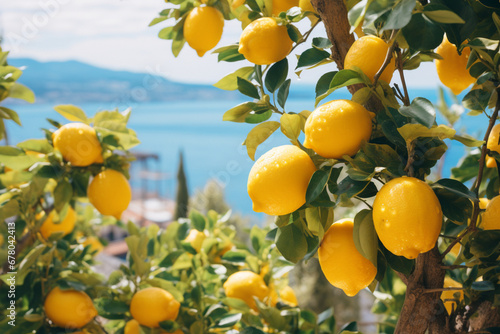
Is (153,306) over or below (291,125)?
below

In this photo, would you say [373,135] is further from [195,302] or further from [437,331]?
[195,302]

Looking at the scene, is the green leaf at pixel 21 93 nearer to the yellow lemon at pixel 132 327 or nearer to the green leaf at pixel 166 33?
the green leaf at pixel 166 33

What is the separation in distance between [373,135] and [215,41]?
0.98 feet

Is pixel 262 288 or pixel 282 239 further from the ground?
pixel 282 239

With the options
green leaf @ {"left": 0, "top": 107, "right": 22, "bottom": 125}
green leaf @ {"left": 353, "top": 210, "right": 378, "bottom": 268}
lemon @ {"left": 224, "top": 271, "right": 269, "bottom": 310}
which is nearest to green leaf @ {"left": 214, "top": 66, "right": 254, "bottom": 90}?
green leaf @ {"left": 353, "top": 210, "right": 378, "bottom": 268}

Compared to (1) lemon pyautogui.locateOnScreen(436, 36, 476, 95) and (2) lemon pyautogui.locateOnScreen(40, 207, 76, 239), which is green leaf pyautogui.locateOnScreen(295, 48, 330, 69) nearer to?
(1) lemon pyautogui.locateOnScreen(436, 36, 476, 95)

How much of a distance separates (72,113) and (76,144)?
→ 99mm

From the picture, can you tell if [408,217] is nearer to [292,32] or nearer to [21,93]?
[292,32]

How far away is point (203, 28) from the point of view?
576 mm

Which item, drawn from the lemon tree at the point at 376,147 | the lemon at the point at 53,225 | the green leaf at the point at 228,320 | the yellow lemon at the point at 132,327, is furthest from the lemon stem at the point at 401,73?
the lemon at the point at 53,225

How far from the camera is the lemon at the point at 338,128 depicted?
14.0 inches

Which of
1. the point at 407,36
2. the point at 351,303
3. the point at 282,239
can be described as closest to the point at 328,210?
the point at 282,239

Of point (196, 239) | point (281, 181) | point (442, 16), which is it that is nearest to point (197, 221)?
point (196, 239)

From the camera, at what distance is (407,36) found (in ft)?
1.06
